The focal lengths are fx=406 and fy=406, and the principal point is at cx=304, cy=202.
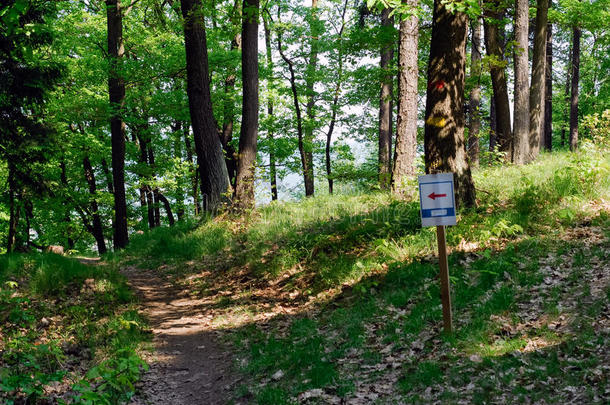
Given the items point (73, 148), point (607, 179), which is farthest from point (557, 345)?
point (73, 148)

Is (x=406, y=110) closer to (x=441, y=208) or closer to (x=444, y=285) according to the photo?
(x=441, y=208)

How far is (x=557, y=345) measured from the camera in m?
4.05

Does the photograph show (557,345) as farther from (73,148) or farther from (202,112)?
(73,148)

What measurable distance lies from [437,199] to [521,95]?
958 centimetres

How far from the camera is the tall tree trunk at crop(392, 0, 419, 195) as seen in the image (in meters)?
9.22

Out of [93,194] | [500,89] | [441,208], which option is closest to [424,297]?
[441,208]

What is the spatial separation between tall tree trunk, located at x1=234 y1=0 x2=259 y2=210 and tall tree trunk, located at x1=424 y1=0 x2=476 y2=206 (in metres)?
5.78

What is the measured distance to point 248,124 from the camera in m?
11.9

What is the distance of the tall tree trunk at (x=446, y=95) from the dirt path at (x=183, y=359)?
15.2 ft

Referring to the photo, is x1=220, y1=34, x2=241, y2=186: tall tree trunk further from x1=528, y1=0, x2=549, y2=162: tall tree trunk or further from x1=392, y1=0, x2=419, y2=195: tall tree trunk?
x1=528, y1=0, x2=549, y2=162: tall tree trunk

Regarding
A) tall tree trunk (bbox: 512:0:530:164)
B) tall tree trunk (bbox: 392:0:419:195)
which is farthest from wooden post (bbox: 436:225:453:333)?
tall tree trunk (bbox: 512:0:530:164)

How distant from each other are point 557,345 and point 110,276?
25.1 ft

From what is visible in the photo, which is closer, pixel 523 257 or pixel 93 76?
pixel 523 257

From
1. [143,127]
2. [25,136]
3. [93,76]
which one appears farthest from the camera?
[143,127]
